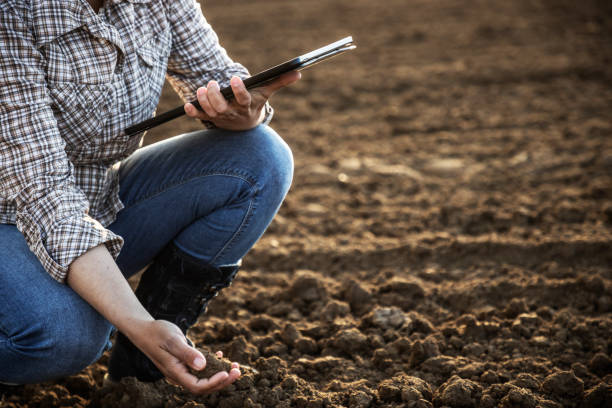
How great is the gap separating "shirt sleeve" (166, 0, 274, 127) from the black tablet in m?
0.21

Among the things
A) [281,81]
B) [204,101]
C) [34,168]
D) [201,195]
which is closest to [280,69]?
[281,81]

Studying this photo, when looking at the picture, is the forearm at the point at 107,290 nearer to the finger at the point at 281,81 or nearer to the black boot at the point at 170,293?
the black boot at the point at 170,293

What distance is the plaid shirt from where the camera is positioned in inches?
51.7

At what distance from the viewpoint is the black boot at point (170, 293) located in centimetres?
164

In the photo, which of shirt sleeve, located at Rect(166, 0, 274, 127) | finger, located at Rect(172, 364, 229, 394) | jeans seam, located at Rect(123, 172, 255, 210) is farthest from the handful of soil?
shirt sleeve, located at Rect(166, 0, 274, 127)

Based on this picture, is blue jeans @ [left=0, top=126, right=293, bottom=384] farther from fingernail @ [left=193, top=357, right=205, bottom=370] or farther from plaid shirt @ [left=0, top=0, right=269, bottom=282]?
fingernail @ [left=193, top=357, right=205, bottom=370]

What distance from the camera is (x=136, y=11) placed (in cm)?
153

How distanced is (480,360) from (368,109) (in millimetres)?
2624

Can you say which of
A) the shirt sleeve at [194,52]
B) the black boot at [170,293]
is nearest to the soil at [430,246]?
the black boot at [170,293]

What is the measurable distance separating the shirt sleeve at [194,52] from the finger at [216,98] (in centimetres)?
24

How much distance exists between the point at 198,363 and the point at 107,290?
27 cm

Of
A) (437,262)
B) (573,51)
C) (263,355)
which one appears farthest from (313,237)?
(573,51)

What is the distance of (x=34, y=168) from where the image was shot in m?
1.32

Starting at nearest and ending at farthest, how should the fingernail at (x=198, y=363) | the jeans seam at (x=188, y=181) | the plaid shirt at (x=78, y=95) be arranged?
the fingernail at (x=198, y=363) → the plaid shirt at (x=78, y=95) → the jeans seam at (x=188, y=181)
